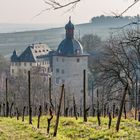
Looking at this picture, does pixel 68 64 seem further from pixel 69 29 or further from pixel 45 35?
pixel 45 35

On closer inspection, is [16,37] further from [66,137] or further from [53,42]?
[66,137]

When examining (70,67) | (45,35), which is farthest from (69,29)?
(45,35)

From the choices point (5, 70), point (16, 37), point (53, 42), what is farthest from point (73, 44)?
point (16, 37)

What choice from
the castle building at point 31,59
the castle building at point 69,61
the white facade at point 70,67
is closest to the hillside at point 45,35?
the castle building at point 31,59

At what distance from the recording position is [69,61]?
76938 millimetres

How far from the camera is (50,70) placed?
8281cm

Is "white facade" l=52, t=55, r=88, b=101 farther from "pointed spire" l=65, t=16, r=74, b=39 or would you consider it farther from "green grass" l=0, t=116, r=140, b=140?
"green grass" l=0, t=116, r=140, b=140

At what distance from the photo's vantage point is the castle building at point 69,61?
7422 centimetres

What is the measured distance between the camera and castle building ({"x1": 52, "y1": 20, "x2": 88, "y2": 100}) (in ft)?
244

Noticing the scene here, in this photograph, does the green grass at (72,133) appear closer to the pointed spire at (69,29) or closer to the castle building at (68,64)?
the castle building at (68,64)

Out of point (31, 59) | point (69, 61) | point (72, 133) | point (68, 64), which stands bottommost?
point (72, 133)

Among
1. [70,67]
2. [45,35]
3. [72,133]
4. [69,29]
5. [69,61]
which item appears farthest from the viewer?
[45,35]

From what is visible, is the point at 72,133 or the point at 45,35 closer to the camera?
the point at 72,133

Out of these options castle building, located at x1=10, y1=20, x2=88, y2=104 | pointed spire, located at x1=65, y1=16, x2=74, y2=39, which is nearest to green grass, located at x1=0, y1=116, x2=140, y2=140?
castle building, located at x1=10, y1=20, x2=88, y2=104
